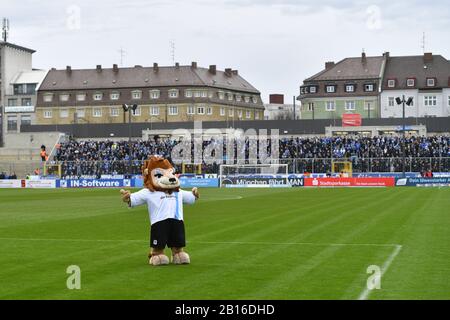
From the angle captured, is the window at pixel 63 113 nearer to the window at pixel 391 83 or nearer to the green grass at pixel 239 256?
the window at pixel 391 83

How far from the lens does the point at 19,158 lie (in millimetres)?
97938

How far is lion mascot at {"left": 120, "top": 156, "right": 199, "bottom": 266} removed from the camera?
15492 mm

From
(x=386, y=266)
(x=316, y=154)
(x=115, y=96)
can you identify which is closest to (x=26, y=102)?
(x=115, y=96)

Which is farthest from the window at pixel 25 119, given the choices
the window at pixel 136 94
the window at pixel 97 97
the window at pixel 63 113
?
the window at pixel 136 94

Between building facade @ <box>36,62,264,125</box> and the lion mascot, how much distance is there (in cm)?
12790

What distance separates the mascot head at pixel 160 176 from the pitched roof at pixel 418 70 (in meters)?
117

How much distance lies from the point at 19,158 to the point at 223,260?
8489 centimetres

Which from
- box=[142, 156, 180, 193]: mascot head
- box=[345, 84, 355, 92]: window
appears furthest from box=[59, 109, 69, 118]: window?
box=[142, 156, 180, 193]: mascot head

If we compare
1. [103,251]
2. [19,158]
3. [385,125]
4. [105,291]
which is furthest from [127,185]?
[105,291]

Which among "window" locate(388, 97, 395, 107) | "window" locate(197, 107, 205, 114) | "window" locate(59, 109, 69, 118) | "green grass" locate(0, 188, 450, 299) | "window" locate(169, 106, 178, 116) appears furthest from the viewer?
"window" locate(59, 109, 69, 118)

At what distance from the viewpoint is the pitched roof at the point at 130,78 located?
147 meters

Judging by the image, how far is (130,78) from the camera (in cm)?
14862

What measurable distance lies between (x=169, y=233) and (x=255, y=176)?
6025cm

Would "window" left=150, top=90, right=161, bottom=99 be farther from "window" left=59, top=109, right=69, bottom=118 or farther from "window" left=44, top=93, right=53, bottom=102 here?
"window" left=44, top=93, right=53, bottom=102
